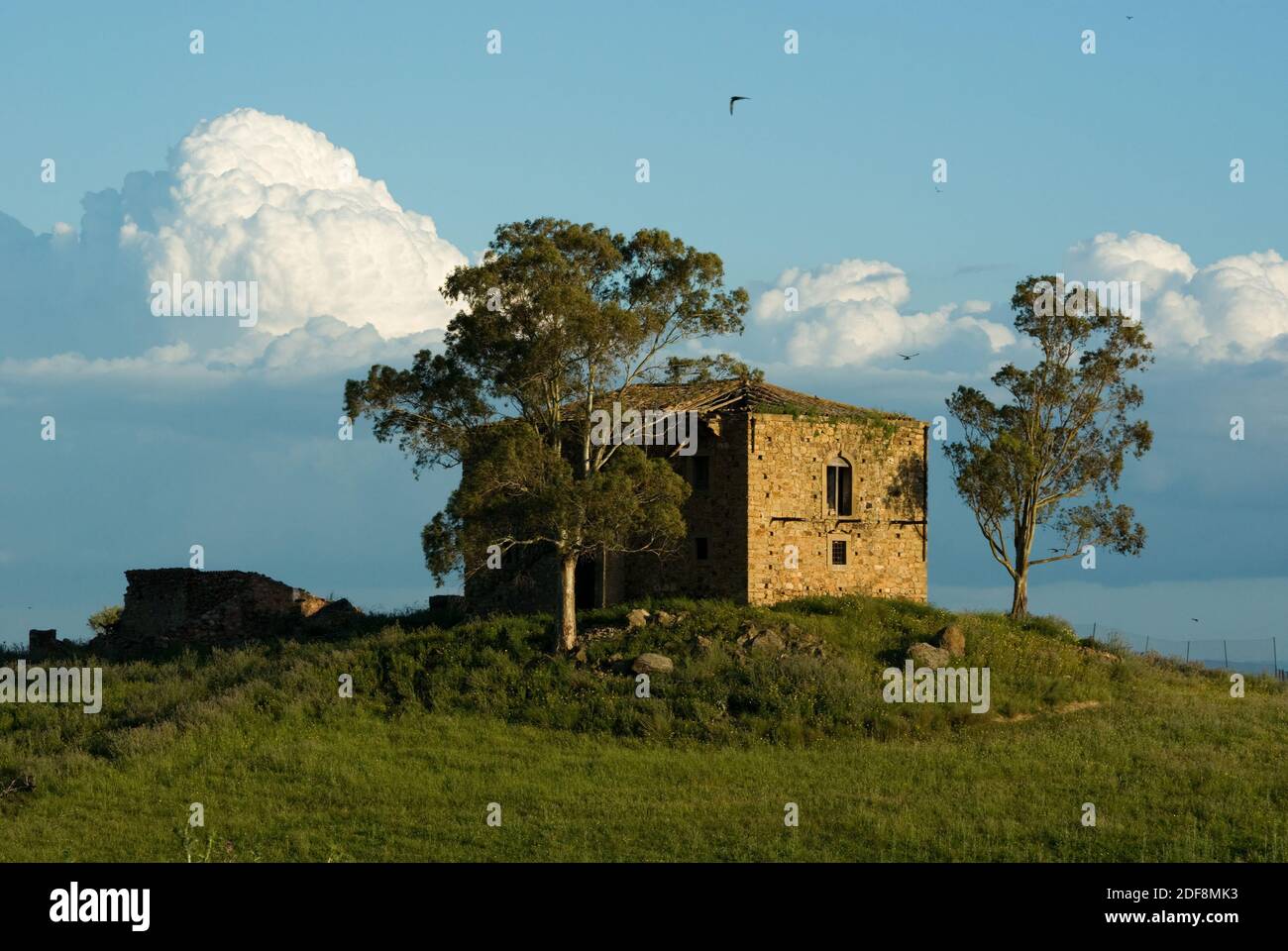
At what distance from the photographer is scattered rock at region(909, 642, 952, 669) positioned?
38219mm

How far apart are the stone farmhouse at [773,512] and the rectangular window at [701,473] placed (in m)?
0.03

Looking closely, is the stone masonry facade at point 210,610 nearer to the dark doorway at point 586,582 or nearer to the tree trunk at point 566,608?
the dark doorway at point 586,582

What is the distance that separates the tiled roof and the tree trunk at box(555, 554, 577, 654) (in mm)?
6232

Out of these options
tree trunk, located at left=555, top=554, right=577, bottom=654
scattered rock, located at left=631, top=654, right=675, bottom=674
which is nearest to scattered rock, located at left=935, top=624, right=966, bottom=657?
scattered rock, located at left=631, top=654, right=675, bottom=674

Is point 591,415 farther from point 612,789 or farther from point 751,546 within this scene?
point 612,789

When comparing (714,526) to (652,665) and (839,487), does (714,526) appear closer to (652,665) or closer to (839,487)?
(839,487)

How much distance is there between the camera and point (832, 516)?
144ft

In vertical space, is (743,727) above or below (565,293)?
below

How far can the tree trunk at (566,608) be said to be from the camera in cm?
3862

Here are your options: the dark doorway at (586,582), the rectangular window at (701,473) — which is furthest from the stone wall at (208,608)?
the rectangular window at (701,473)

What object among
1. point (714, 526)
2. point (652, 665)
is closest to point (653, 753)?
point (652, 665)

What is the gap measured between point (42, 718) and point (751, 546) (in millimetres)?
19452
